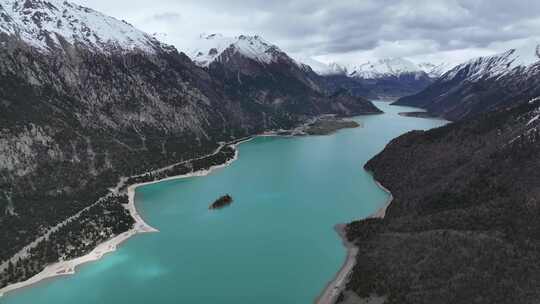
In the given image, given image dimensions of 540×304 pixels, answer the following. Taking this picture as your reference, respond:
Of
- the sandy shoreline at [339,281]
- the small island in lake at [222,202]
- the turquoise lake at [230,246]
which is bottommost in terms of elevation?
the sandy shoreline at [339,281]

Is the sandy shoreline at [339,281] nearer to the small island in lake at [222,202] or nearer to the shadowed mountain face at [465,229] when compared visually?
the shadowed mountain face at [465,229]

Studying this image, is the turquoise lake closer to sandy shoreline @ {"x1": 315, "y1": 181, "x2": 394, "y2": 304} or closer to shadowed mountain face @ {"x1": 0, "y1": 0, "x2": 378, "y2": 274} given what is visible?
sandy shoreline @ {"x1": 315, "y1": 181, "x2": 394, "y2": 304}

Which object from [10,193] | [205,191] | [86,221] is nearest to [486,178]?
[205,191]

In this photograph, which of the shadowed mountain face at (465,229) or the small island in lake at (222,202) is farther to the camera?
the small island in lake at (222,202)

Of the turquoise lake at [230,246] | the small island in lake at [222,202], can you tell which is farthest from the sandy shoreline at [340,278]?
the small island in lake at [222,202]

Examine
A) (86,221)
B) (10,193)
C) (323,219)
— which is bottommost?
(323,219)

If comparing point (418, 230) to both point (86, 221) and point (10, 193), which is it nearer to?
point (86, 221)

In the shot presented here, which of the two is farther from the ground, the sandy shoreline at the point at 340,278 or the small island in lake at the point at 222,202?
the small island in lake at the point at 222,202
